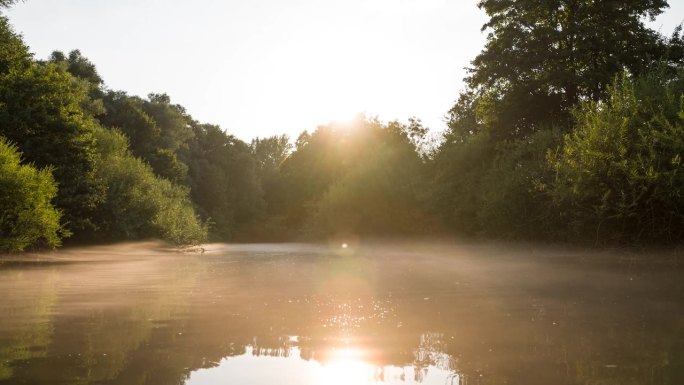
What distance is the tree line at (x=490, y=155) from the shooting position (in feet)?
111

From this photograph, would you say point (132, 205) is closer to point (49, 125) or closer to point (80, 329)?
point (49, 125)

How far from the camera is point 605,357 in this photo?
9.38 meters

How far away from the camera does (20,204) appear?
109 feet

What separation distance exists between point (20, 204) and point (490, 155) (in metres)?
37.1

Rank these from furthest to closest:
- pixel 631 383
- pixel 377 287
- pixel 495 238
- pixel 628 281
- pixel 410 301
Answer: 1. pixel 495 238
2. pixel 628 281
3. pixel 377 287
4. pixel 410 301
5. pixel 631 383

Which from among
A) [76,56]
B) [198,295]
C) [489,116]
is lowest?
[198,295]

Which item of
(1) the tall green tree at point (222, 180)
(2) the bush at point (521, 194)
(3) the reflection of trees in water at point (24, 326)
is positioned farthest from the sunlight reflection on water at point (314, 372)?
(1) the tall green tree at point (222, 180)

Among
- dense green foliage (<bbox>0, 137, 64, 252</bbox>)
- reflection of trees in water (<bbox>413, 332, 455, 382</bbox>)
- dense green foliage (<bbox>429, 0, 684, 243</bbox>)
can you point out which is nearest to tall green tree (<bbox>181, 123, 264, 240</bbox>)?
dense green foliage (<bbox>429, 0, 684, 243</bbox>)

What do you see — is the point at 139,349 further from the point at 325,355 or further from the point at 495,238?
the point at 495,238

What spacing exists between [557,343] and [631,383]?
275 cm

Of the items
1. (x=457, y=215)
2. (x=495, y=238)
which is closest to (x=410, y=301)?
(x=495, y=238)

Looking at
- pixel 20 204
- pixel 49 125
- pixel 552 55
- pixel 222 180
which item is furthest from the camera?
pixel 222 180

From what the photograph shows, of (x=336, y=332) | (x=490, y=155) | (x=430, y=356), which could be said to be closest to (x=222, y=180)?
(x=490, y=155)

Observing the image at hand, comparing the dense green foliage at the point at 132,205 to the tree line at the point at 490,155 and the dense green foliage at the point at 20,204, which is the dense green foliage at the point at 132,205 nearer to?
the tree line at the point at 490,155
